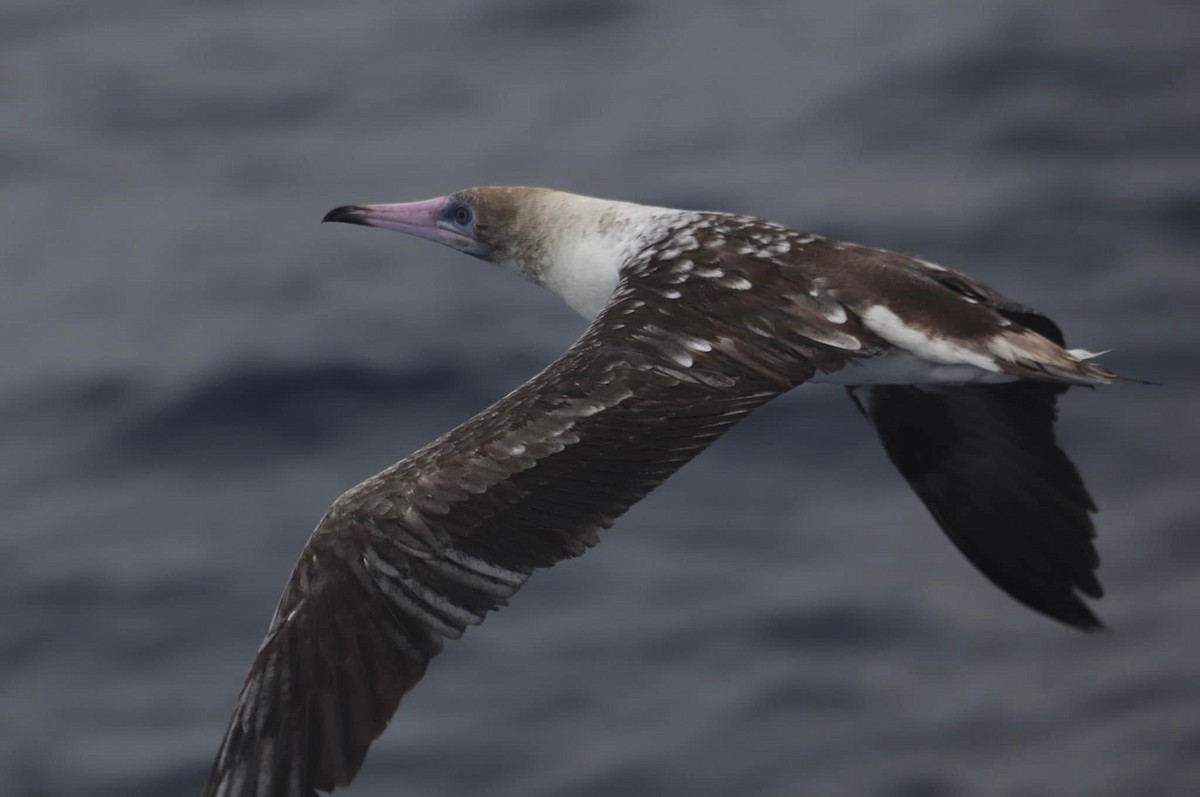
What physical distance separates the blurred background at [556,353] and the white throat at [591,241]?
411 cm

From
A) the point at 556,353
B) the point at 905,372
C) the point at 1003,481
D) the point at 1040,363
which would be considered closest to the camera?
the point at 1040,363

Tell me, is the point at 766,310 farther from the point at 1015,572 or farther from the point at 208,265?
the point at 208,265

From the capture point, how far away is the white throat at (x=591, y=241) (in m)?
8.83

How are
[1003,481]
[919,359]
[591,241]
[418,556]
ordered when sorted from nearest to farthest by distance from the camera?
1. [418,556]
2. [919,359]
3. [591,241]
4. [1003,481]

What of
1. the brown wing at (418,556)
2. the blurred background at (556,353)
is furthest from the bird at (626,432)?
the blurred background at (556,353)

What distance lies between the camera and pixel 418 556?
273 inches

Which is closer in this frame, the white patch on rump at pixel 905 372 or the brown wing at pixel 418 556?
the brown wing at pixel 418 556

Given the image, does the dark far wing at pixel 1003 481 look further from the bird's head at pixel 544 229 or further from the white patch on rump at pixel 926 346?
the bird's head at pixel 544 229

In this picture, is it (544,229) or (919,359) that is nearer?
(919,359)

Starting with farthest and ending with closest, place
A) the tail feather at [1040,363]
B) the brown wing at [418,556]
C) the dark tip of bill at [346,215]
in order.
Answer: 1. the dark tip of bill at [346,215]
2. the tail feather at [1040,363]
3. the brown wing at [418,556]

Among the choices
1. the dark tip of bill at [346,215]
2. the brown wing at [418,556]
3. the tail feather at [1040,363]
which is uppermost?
the dark tip of bill at [346,215]

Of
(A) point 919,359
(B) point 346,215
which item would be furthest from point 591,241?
(A) point 919,359

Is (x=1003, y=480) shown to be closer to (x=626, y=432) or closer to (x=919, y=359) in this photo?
(x=919, y=359)

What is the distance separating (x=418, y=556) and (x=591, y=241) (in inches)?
97.6
